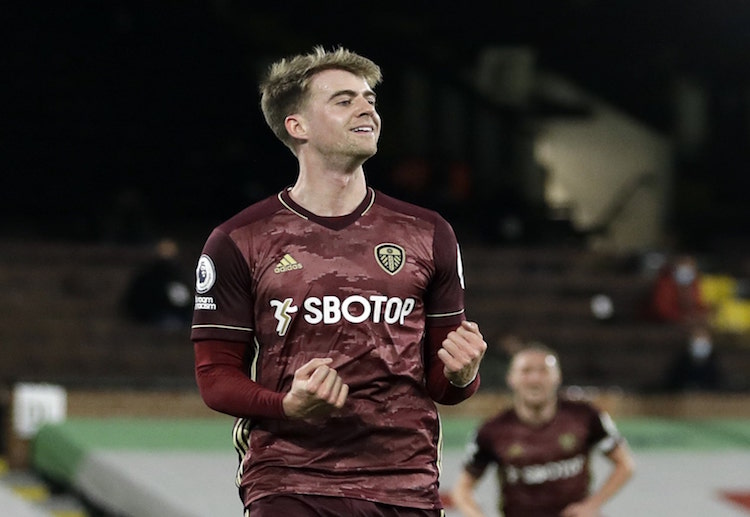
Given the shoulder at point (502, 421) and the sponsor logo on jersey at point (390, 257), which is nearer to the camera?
the sponsor logo on jersey at point (390, 257)

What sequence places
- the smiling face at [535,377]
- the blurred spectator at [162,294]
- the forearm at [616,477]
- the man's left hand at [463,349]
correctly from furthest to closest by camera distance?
the blurred spectator at [162,294] < the smiling face at [535,377] < the forearm at [616,477] < the man's left hand at [463,349]

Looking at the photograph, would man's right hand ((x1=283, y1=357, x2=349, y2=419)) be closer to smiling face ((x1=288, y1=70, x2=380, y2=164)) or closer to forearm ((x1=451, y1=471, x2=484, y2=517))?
smiling face ((x1=288, y1=70, x2=380, y2=164))

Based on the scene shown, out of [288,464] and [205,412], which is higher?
[205,412]

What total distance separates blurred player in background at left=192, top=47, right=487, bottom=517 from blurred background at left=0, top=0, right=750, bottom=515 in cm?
980

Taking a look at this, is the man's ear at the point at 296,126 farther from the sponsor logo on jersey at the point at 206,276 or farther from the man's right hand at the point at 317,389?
the man's right hand at the point at 317,389

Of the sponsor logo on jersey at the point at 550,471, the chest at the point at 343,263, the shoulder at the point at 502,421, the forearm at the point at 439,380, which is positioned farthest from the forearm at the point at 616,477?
the chest at the point at 343,263

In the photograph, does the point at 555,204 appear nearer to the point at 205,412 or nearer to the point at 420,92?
the point at 420,92

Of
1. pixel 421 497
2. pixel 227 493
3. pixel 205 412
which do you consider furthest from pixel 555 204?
pixel 421 497

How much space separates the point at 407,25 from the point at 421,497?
20.7 meters

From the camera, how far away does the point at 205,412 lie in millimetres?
13328

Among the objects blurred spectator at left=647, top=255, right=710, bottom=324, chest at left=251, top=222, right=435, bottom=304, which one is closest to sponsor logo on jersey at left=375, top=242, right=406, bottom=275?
chest at left=251, top=222, right=435, bottom=304

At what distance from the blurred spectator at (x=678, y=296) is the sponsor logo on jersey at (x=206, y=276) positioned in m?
14.3

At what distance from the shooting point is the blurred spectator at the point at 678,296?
57.5 ft

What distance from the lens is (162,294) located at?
1567 cm
